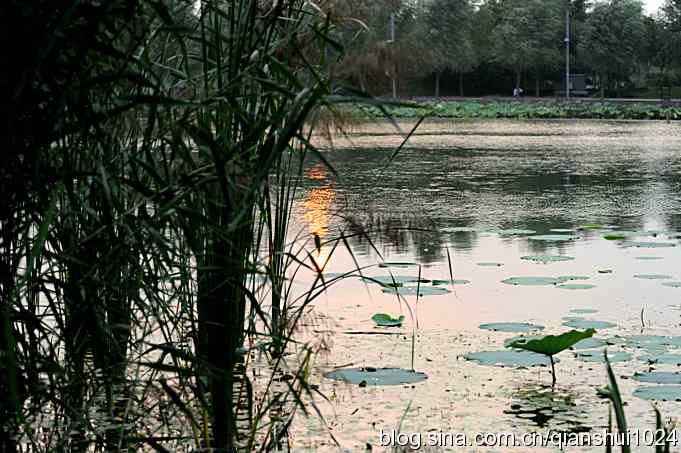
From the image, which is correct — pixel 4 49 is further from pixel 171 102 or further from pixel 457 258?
pixel 457 258

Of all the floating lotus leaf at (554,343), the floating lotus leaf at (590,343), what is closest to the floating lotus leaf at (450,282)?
the floating lotus leaf at (590,343)

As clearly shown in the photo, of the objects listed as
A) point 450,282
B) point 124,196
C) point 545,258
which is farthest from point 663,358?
point 545,258

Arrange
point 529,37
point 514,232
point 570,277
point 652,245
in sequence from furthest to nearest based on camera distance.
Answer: point 529,37 < point 514,232 < point 652,245 < point 570,277

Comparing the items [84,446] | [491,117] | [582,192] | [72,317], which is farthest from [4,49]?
[491,117]

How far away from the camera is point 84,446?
6.04 ft

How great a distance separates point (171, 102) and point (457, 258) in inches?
106

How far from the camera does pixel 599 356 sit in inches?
99.6

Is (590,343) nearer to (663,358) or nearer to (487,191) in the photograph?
(663,358)

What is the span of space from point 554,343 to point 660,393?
258mm

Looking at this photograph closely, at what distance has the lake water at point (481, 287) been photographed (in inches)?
83.9

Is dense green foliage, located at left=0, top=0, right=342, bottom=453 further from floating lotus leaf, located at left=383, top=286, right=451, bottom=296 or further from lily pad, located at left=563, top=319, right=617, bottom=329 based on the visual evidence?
floating lotus leaf, located at left=383, top=286, right=451, bottom=296

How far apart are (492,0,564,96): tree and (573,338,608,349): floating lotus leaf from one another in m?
35.4

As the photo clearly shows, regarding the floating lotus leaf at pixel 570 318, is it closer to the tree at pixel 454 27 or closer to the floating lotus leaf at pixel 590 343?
the floating lotus leaf at pixel 590 343

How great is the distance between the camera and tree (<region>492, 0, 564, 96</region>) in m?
37.7
